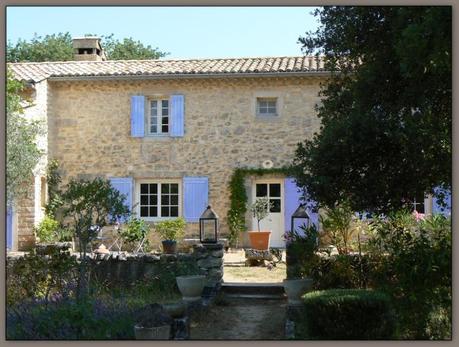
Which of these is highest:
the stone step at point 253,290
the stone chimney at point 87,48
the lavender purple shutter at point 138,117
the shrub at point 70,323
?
the stone chimney at point 87,48

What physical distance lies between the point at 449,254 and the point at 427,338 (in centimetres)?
90

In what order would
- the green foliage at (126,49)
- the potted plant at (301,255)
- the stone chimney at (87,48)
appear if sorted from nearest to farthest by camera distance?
the potted plant at (301,255), the stone chimney at (87,48), the green foliage at (126,49)

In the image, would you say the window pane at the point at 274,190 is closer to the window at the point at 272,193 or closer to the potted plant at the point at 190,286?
the window at the point at 272,193

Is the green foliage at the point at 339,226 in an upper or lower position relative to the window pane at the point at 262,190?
lower

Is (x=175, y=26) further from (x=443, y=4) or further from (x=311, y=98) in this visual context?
(x=311, y=98)

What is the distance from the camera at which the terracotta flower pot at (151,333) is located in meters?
5.41

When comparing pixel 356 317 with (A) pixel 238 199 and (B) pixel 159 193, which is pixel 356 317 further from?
(B) pixel 159 193

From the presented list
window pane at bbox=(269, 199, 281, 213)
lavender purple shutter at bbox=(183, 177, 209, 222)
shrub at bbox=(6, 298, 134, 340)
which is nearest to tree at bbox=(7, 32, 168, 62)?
lavender purple shutter at bbox=(183, 177, 209, 222)

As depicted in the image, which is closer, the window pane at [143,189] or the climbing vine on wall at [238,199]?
the climbing vine on wall at [238,199]

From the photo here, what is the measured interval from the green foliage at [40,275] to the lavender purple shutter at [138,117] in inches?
287

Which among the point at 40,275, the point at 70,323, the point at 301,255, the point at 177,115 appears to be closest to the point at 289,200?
the point at 177,115

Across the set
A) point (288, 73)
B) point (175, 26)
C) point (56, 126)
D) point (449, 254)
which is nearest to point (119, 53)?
point (56, 126)

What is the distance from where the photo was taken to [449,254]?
601 centimetres

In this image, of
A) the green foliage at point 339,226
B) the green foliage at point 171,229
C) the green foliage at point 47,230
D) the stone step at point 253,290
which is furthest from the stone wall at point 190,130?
the stone step at point 253,290
